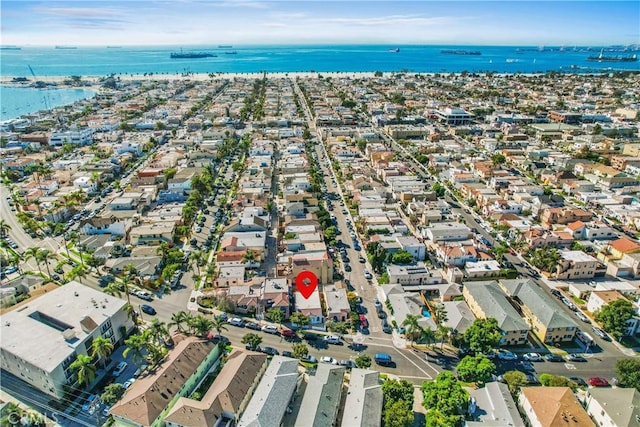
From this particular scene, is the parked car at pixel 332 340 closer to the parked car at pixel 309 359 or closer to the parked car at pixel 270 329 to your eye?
the parked car at pixel 309 359

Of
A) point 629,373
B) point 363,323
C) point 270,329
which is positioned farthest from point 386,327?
point 629,373

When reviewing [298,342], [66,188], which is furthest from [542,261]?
[66,188]

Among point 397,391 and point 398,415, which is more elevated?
point 398,415

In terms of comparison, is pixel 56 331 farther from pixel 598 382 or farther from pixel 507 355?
pixel 598 382

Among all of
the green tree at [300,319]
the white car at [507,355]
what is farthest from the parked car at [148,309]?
the white car at [507,355]

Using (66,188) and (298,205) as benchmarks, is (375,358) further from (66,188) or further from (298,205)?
(66,188)

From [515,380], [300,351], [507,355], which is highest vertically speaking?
[300,351]

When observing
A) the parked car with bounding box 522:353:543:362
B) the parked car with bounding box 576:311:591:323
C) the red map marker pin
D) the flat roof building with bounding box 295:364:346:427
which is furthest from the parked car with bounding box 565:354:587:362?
the red map marker pin
